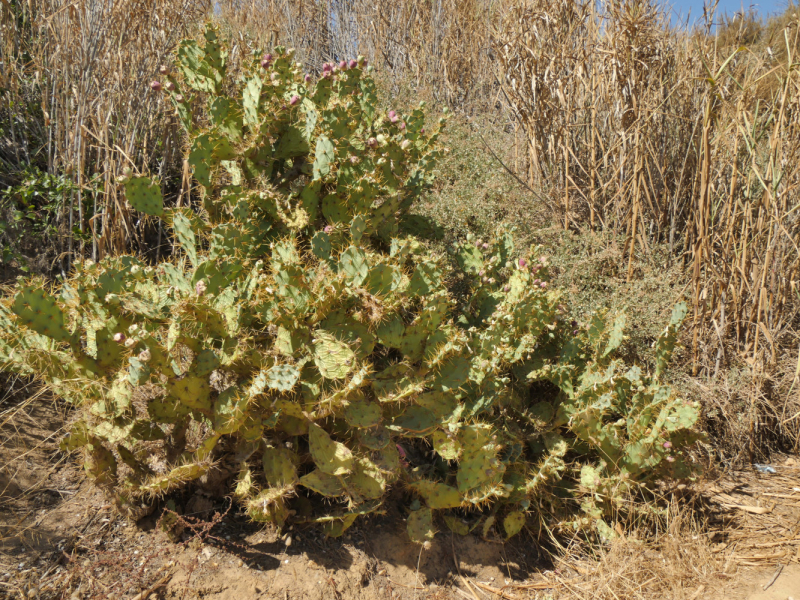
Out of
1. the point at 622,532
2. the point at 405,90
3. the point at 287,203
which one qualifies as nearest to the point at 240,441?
the point at 287,203

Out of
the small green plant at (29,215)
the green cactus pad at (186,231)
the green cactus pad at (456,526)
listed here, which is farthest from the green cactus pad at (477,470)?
the small green plant at (29,215)

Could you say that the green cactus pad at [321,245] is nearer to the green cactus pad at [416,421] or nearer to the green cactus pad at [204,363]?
the green cactus pad at [204,363]

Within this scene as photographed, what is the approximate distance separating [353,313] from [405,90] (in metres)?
4.70

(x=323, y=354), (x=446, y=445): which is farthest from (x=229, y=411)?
(x=446, y=445)

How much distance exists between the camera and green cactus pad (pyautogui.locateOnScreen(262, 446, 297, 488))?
80.0 inches

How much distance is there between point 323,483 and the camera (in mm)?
2061

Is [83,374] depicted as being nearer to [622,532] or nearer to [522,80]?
[622,532]

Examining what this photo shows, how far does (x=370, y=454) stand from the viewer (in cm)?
217

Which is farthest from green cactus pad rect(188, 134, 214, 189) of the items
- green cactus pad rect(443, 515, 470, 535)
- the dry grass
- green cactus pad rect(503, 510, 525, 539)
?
green cactus pad rect(503, 510, 525, 539)

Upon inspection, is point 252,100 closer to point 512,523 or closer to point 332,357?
point 332,357

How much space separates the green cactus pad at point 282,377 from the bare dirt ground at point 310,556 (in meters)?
0.58

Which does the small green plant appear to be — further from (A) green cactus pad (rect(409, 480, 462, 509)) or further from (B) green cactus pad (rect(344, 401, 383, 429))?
(A) green cactus pad (rect(409, 480, 462, 509))

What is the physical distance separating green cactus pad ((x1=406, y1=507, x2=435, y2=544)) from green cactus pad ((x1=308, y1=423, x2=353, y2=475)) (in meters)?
0.40

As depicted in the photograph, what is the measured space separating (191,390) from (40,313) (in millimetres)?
517
